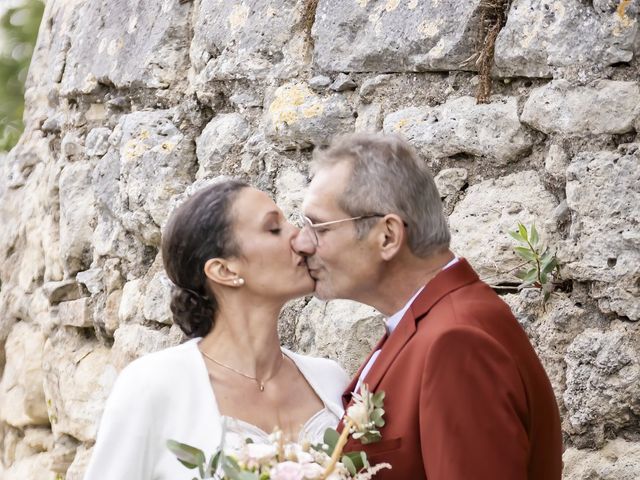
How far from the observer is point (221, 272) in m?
2.67

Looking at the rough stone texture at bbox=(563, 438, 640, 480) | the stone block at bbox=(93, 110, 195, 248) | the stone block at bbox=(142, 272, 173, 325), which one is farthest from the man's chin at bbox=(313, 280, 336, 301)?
the stone block at bbox=(93, 110, 195, 248)

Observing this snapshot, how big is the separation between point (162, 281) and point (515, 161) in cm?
162

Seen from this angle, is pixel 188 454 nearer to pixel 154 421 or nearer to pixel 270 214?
pixel 154 421

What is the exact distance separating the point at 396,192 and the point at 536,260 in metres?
0.53

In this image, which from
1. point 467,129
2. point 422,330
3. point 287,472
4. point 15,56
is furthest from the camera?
point 15,56

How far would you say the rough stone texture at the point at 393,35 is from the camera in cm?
308

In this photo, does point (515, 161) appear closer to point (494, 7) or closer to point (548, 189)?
point (548, 189)

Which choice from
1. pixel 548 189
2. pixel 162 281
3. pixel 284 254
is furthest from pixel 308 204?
pixel 162 281

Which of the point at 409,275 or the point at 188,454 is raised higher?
the point at 409,275

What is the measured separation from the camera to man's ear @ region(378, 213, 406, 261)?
2398 mm

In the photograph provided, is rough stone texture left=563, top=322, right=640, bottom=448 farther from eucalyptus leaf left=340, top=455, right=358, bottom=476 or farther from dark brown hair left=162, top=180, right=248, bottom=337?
dark brown hair left=162, top=180, right=248, bottom=337

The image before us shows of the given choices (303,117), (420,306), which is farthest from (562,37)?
(303,117)

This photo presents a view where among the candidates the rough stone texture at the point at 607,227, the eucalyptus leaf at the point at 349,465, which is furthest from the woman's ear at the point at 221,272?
the rough stone texture at the point at 607,227

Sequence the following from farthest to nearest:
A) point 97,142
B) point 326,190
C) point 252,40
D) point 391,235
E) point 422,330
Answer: point 97,142
point 252,40
point 326,190
point 391,235
point 422,330
